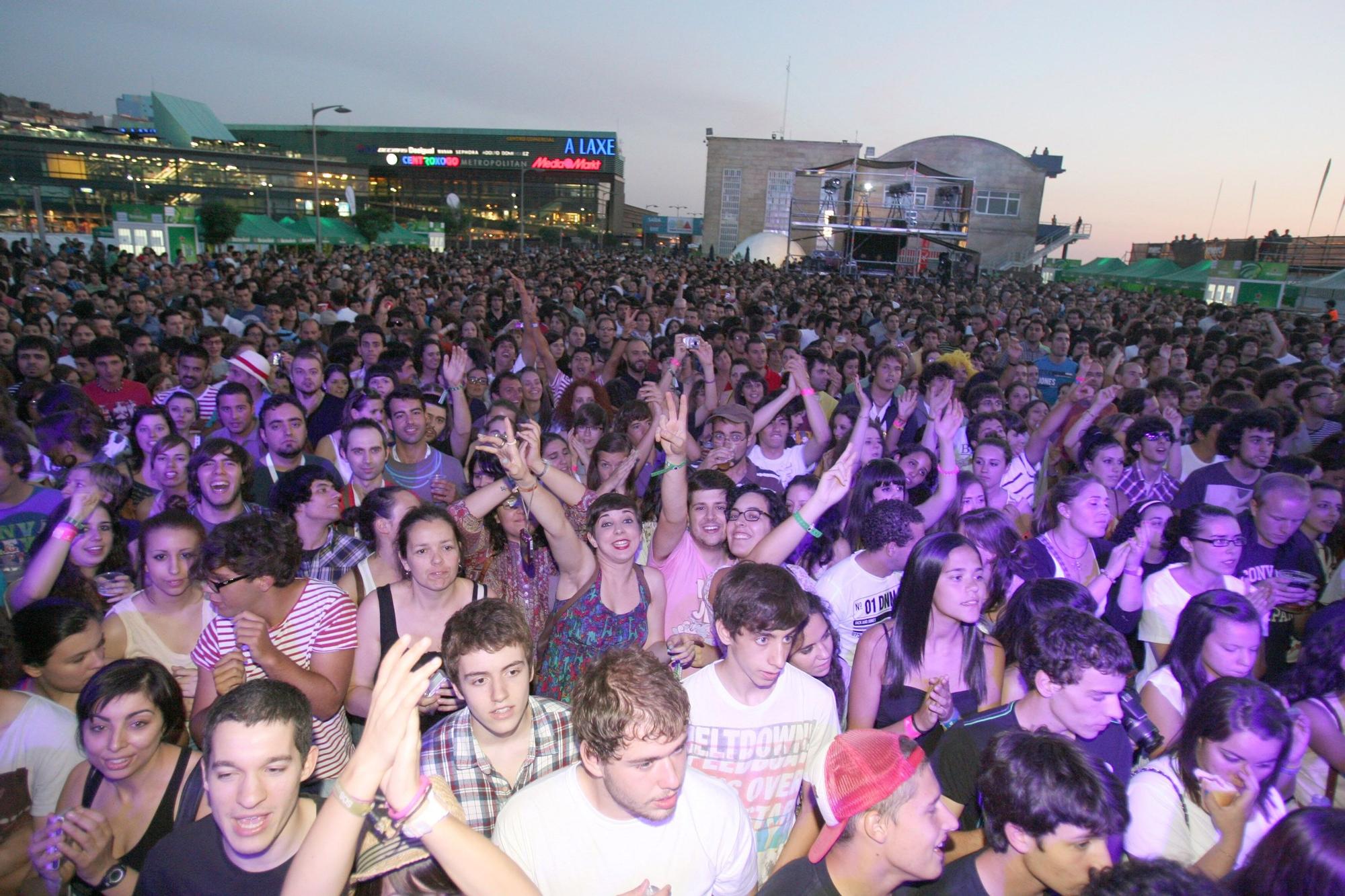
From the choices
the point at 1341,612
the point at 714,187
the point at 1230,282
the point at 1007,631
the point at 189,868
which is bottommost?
the point at 189,868

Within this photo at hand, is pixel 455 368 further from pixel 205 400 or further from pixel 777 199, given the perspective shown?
pixel 777 199

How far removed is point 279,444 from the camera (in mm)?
4250

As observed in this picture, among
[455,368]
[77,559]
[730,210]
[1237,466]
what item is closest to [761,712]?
[77,559]

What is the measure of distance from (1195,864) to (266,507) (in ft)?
14.3

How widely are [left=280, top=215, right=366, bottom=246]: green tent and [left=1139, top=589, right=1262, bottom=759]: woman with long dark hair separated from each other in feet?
117

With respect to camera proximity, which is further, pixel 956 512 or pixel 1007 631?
pixel 956 512

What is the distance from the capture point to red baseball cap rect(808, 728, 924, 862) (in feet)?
5.96

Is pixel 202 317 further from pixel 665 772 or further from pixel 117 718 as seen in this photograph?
pixel 665 772

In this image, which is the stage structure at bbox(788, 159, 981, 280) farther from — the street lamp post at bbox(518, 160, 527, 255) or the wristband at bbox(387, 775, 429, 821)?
the wristband at bbox(387, 775, 429, 821)

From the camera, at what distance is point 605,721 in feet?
5.83

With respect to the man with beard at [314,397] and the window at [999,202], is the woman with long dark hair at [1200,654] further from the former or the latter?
the window at [999,202]

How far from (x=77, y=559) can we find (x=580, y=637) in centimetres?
227

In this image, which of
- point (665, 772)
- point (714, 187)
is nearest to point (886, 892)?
point (665, 772)

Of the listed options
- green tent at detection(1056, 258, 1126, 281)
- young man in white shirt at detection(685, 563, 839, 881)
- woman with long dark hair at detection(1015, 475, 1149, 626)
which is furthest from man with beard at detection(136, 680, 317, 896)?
green tent at detection(1056, 258, 1126, 281)
